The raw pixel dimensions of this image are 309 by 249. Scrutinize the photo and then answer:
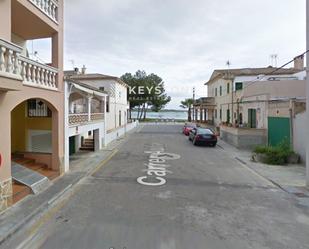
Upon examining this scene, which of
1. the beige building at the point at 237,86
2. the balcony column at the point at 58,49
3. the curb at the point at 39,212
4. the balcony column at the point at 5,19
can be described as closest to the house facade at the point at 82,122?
the balcony column at the point at 58,49

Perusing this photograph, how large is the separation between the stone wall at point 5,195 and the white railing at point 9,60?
2.84 m

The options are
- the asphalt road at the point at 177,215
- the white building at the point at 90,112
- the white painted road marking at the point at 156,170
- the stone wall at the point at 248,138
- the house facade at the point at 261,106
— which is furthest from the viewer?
the stone wall at the point at 248,138

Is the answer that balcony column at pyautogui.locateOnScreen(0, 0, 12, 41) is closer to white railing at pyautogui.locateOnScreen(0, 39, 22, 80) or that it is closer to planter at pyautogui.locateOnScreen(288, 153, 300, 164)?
white railing at pyautogui.locateOnScreen(0, 39, 22, 80)

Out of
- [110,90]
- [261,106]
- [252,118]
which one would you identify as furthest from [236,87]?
[110,90]

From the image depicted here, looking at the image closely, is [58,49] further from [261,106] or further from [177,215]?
[261,106]

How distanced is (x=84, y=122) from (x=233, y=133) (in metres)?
12.1

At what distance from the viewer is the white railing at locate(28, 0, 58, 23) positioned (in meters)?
8.74

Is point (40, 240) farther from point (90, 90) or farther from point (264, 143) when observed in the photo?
point (264, 143)

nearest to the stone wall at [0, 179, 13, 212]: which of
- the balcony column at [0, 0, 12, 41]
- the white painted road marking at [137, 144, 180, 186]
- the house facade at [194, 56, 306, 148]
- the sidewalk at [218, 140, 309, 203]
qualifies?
the balcony column at [0, 0, 12, 41]

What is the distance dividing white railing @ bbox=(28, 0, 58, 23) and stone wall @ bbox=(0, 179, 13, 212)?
5.65 meters

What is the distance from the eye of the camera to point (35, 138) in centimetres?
1166

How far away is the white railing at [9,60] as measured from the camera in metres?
5.84

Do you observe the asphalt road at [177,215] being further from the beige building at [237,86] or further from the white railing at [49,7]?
the beige building at [237,86]

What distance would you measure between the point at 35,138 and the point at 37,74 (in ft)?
13.0
